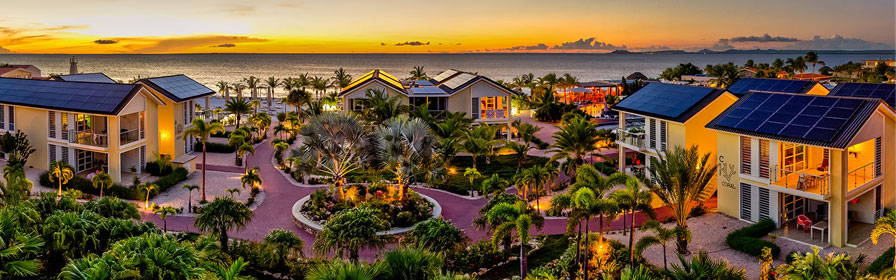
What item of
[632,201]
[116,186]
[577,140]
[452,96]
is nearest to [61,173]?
[116,186]

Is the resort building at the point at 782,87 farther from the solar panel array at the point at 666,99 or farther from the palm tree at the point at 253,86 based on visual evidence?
the palm tree at the point at 253,86

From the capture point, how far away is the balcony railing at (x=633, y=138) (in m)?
28.4

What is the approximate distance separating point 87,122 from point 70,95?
8.73 feet

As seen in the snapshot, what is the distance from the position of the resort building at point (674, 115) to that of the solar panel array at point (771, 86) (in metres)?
7.78

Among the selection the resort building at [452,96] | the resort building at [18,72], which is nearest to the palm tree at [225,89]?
the resort building at [18,72]

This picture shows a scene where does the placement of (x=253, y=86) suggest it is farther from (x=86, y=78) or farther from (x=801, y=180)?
(x=801, y=180)

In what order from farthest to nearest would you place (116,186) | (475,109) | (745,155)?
(475,109) < (116,186) < (745,155)

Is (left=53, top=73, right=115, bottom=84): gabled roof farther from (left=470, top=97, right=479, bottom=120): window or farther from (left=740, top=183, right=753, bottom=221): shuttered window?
(left=740, top=183, right=753, bottom=221): shuttered window

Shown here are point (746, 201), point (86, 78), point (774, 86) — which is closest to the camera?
point (746, 201)

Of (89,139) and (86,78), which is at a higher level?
(86,78)

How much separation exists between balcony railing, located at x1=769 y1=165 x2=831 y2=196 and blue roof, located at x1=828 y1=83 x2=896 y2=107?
35.2ft

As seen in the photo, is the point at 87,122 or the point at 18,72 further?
the point at 18,72

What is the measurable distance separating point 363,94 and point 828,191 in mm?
28471

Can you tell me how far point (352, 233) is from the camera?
1755 cm
